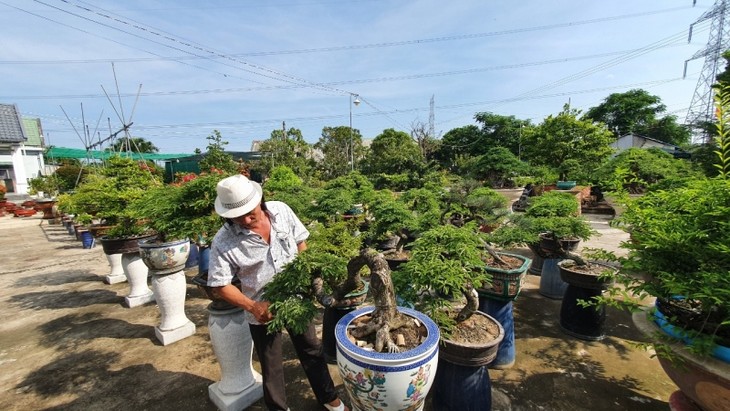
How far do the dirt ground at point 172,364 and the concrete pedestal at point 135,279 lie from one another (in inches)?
5.0

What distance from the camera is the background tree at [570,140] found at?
1180cm

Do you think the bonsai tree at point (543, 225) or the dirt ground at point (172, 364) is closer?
the dirt ground at point (172, 364)

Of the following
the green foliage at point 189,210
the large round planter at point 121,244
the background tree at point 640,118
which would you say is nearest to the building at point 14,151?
the large round planter at point 121,244

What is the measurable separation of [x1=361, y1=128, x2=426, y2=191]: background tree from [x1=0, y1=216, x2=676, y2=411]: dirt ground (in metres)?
9.79

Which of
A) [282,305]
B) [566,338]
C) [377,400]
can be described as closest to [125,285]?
[282,305]

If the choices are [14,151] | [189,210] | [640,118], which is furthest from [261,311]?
[640,118]

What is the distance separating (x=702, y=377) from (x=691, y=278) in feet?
1.17

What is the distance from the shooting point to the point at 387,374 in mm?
1233

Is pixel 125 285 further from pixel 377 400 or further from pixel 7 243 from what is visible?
pixel 7 243

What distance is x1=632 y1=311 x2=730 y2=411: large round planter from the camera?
1055mm

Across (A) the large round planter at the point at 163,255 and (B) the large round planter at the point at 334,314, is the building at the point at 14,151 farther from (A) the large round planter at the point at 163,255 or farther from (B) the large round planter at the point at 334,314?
(B) the large round planter at the point at 334,314

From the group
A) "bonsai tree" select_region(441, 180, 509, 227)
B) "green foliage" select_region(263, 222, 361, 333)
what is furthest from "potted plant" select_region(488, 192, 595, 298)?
"green foliage" select_region(263, 222, 361, 333)

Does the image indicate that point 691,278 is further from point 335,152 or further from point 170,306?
point 335,152

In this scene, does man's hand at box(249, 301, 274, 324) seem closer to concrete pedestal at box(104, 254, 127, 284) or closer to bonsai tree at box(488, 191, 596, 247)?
bonsai tree at box(488, 191, 596, 247)
